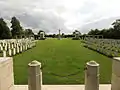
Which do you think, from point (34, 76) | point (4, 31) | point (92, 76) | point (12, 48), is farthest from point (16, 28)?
point (92, 76)

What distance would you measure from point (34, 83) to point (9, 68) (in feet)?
2.52

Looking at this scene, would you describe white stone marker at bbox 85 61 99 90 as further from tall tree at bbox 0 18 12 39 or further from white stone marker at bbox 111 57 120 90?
tall tree at bbox 0 18 12 39

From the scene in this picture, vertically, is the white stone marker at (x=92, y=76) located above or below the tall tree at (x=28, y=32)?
below

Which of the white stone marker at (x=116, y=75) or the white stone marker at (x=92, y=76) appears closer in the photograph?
the white stone marker at (x=92, y=76)

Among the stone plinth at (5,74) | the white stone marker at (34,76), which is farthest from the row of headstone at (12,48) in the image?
the white stone marker at (34,76)

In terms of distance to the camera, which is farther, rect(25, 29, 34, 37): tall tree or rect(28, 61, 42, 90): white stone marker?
rect(25, 29, 34, 37): tall tree

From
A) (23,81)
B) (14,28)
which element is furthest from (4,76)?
(14,28)

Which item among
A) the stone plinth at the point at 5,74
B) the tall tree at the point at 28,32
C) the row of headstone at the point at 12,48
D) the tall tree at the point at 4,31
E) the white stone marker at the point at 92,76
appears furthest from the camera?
the tall tree at the point at 28,32

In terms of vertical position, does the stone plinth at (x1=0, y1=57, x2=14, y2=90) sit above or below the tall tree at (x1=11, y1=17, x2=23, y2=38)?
below

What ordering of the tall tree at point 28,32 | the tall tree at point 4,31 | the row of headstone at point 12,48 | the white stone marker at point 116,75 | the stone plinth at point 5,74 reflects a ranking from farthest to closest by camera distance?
the tall tree at point 28,32, the tall tree at point 4,31, the row of headstone at point 12,48, the white stone marker at point 116,75, the stone plinth at point 5,74

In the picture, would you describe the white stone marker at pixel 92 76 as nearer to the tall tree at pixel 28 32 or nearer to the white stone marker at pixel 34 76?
the white stone marker at pixel 34 76

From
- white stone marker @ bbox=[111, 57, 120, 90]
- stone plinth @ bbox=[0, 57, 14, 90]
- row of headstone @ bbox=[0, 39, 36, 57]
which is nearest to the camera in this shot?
stone plinth @ bbox=[0, 57, 14, 90]

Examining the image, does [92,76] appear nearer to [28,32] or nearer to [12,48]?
[12,48]

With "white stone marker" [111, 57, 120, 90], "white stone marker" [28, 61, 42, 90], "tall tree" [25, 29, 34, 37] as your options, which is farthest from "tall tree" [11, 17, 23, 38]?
"white stone marker" [111, 57, 120, 90]
